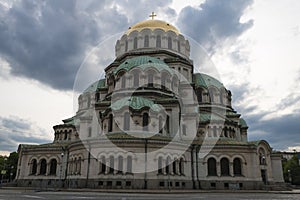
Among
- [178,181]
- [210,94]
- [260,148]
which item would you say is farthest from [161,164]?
[210,94]

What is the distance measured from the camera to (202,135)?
3622cm

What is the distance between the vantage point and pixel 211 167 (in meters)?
33.1

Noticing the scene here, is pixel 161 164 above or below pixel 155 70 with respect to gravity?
below

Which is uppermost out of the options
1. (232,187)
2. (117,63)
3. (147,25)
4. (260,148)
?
(147,25)

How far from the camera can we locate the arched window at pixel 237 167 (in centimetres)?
3288

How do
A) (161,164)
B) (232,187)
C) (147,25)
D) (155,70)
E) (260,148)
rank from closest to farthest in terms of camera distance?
(161,164), (232,187), (260,148), (155,70), (147,25)

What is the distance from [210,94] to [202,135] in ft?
29.8

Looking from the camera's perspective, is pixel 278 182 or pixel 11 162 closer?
pixel 278 182

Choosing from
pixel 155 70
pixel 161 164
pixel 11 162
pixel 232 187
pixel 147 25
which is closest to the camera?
pixel 161 164

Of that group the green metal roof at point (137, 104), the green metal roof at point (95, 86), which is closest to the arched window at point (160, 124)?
the green metal roof at point (137, 104)

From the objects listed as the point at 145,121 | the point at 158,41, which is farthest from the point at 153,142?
the point at 158,41

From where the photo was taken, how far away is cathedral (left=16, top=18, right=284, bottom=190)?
28297 millimetres

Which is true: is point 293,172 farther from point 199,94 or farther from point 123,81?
point 123,81

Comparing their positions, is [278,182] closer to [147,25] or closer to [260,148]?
[260,148]
